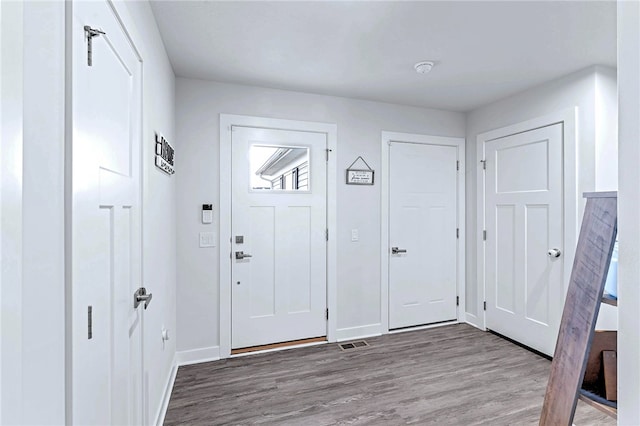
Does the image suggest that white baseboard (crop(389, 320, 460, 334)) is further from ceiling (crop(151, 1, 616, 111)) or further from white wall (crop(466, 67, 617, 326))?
ceiling (crop(151, 1, 616, 111))

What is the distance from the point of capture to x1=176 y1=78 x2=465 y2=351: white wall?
2.83m

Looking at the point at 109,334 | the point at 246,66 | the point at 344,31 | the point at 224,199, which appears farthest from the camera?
the point at 224,199

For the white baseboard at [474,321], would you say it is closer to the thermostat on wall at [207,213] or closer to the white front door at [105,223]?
the thermostat on wall at [207,213]

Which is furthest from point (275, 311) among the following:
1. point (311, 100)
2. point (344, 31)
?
point (344, 31)

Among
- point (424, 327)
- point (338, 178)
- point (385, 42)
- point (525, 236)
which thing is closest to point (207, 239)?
point (338, 178)

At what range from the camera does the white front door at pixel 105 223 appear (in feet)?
2.91

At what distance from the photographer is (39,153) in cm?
71

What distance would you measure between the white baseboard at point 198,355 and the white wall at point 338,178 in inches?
1.6

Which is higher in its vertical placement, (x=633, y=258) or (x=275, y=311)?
(x=633, y=258)

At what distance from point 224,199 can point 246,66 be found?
1.11 meters

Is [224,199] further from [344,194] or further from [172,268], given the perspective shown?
[344,194]

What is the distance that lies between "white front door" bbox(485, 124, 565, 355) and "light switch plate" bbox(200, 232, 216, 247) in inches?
110

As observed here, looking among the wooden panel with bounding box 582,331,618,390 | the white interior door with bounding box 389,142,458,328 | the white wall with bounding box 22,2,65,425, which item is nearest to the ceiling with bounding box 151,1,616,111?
the white interior door with bounding box 389,142,458,328

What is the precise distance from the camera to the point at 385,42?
7.23 ft
